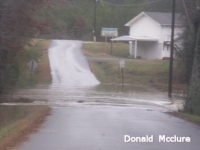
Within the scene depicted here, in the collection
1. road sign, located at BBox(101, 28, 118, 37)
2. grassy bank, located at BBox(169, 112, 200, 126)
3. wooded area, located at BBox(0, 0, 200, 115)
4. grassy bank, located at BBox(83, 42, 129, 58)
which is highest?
wooded area, located at BBox(0, 0, 200, 115)

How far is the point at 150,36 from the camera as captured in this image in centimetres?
7894

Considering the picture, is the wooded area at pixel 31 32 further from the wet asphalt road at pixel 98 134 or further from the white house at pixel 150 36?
the white house at pixel 150 36

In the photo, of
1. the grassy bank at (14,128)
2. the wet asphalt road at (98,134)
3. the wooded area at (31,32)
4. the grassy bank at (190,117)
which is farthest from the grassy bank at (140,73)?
the wet asphalt road at (98,134)

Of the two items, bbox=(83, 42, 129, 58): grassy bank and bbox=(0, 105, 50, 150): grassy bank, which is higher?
bbox=(0, 105, 50, 150): grassy bank

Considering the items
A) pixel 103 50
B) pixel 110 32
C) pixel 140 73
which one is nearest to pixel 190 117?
pixel 140 73

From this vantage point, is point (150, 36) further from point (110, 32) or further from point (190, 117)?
point (190, 117)

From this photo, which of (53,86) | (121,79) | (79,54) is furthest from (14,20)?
(79,54)

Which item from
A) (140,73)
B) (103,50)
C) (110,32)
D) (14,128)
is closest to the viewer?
(14,128)

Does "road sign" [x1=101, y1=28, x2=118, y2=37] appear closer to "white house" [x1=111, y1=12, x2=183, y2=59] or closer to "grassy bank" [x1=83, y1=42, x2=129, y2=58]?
"grassy bank" [x1=83, y1=42, x2=129, y2=58]

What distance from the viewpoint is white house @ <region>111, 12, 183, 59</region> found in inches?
2995

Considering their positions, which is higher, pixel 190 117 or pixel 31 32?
pixel 31 32

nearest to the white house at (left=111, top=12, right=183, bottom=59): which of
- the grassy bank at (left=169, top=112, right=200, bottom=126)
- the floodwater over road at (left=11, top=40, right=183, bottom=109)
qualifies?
the floodwater over road at (left=11, top=40, right=183, bottom=109)

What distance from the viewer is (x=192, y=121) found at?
23016mm

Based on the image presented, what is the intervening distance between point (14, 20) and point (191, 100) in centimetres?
941
